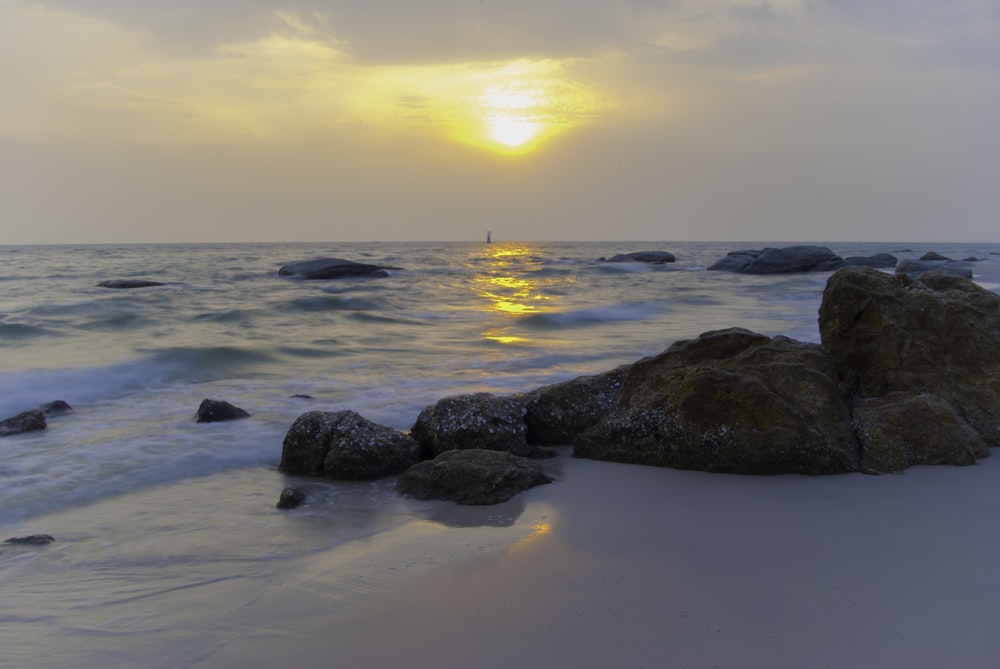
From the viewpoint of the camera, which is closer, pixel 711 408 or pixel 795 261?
pixel 711 408

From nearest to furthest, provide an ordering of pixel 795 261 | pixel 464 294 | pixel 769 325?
pixel 769 325, pixel 464 294, pixel 795 261

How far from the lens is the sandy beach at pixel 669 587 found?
Answer: 2785 millimetres

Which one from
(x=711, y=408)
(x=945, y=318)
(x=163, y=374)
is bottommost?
(x=163, y=374)

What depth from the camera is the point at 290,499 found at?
4.73m

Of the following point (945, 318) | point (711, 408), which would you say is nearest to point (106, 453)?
point (711, 408)

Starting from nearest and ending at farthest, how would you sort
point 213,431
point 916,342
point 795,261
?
point 916,342 → point 213,431 → point 795,261

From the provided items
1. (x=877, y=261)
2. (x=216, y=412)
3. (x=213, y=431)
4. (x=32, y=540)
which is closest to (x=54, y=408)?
(x=216, y=412)

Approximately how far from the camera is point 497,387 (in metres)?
8.66

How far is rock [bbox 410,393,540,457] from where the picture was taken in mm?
5562

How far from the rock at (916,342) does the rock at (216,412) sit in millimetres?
5139

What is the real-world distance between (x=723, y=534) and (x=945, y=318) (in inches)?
124

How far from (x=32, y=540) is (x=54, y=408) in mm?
3825

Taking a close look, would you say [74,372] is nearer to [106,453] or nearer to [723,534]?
[106,453]

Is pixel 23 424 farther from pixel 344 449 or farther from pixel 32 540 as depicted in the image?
pixel 344 449
